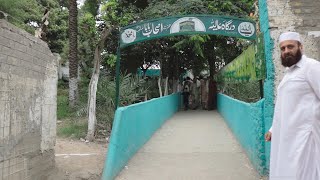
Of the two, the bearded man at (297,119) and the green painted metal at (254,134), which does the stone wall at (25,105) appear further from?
the green painted metal at (254,134)

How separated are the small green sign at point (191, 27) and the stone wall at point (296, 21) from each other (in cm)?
223

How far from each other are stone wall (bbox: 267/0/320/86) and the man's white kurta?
2.27m

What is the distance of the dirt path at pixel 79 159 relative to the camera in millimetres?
6916

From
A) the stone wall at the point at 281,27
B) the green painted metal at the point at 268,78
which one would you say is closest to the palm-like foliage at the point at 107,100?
the green painted metal at the point at 268,78

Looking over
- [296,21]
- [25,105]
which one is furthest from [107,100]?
[296,21]

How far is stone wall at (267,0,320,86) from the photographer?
5.57 m

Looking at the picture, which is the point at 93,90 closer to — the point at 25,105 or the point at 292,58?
the point at 25,105

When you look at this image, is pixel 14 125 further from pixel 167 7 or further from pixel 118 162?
pixel 167 7

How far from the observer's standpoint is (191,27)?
853 cm

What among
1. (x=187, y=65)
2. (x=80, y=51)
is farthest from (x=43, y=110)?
(x=187, y=65)

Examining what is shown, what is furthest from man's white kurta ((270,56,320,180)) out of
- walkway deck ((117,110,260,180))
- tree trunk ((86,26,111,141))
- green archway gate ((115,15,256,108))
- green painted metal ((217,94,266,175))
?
tree trunk ((86,26,111,141))

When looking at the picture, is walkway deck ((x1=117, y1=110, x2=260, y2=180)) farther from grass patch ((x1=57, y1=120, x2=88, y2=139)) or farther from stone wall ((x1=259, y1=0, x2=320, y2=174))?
grass patch ((x1=57, y1=120, x2=88, y2=139))

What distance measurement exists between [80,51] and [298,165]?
17.1m

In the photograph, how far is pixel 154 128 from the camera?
423 inches
